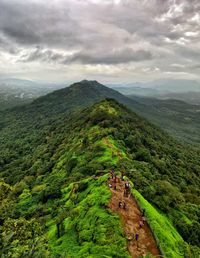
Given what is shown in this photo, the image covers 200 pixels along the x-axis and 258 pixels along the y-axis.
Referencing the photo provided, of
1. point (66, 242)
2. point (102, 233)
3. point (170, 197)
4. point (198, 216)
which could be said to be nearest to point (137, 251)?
point (102, 233)

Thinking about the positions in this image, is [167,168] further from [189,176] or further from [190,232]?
[190,232]

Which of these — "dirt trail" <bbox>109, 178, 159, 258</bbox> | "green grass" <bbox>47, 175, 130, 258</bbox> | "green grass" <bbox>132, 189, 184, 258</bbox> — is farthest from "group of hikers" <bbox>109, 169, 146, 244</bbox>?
"green grass" <bbox>47, 175, 130, 258</bbox>

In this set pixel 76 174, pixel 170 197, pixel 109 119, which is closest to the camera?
pixel 170 197

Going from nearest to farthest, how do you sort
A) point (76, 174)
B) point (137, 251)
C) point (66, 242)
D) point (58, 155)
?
point (137, 251), point (66, 242), point (76, 174), point (58, 155)

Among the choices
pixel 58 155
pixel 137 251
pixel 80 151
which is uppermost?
pixel 137 251

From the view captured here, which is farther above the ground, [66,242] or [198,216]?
[66,242]

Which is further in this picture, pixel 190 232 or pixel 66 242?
pixel 190 232

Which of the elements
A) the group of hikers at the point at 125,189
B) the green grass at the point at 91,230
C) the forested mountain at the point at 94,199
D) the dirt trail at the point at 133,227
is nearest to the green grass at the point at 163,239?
the forested mountain at the point at 94,199
